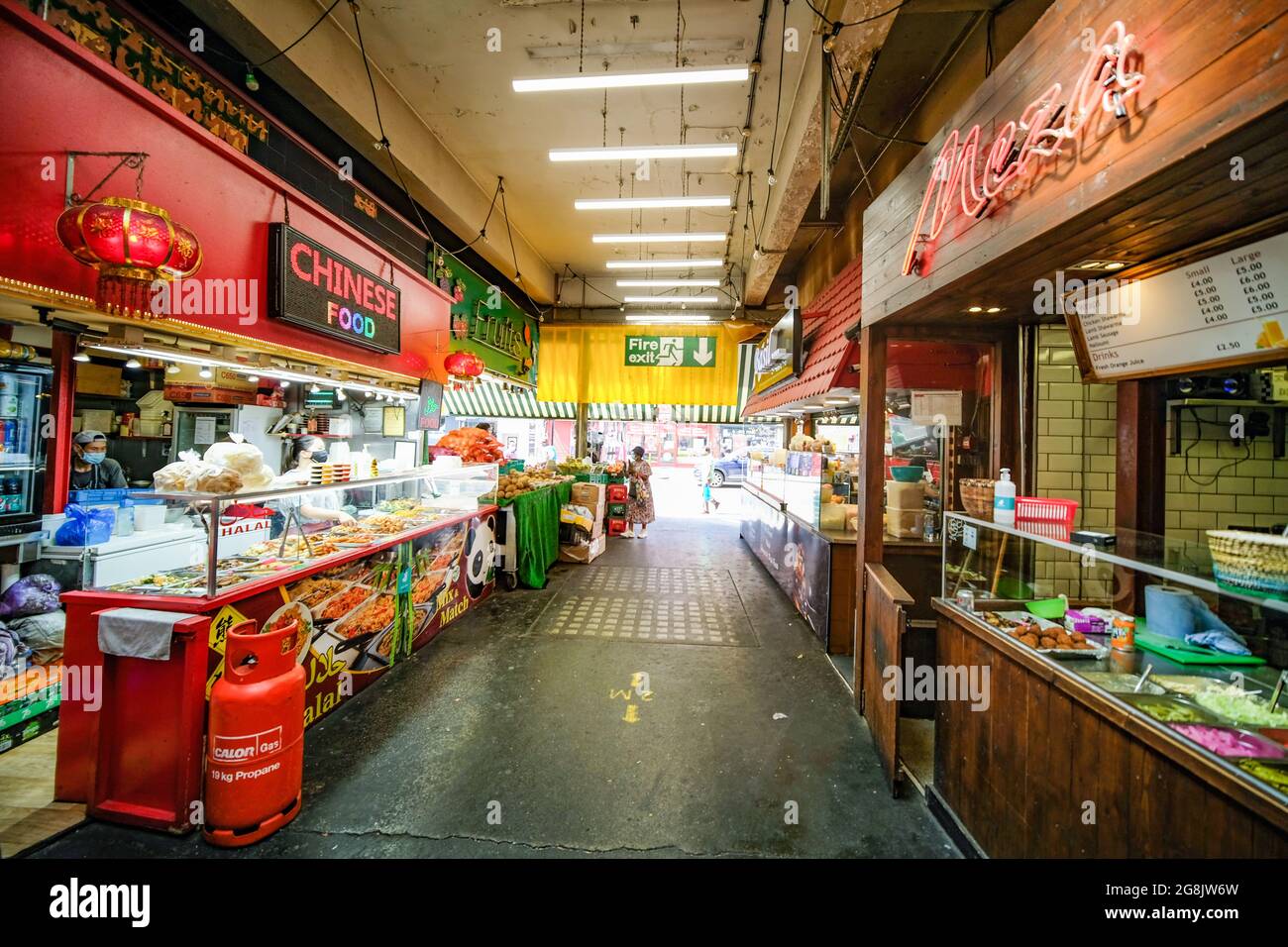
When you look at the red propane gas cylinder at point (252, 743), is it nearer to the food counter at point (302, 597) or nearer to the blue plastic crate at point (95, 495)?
the food counter at point (302, 597)

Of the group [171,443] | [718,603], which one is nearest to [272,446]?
[171,443]

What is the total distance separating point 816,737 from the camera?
3457 millimetres

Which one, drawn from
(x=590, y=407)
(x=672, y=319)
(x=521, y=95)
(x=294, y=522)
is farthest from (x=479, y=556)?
(x=672, y=319)

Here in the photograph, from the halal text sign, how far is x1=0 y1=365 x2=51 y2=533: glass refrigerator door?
5.61 feet

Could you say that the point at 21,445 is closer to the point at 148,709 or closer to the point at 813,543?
the point at 148,709

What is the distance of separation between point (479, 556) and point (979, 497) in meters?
5.23

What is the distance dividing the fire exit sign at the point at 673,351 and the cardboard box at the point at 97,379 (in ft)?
28.9

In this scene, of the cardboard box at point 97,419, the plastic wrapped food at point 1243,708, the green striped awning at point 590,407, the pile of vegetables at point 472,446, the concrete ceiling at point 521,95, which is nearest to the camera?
the plastic wrapped food at point 1243,708

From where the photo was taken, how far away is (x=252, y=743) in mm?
2393

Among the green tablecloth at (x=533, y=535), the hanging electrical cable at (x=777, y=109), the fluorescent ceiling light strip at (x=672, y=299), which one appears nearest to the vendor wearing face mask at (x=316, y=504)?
the green tablecloth at (x=533, y=535)

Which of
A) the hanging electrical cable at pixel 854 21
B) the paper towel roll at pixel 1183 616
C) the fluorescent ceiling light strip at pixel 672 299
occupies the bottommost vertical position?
the paper towel roll at pixel 1183 616

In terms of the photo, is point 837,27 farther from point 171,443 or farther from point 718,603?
point 171,443

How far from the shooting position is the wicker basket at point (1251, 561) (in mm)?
1517

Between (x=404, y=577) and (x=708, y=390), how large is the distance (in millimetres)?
8945
